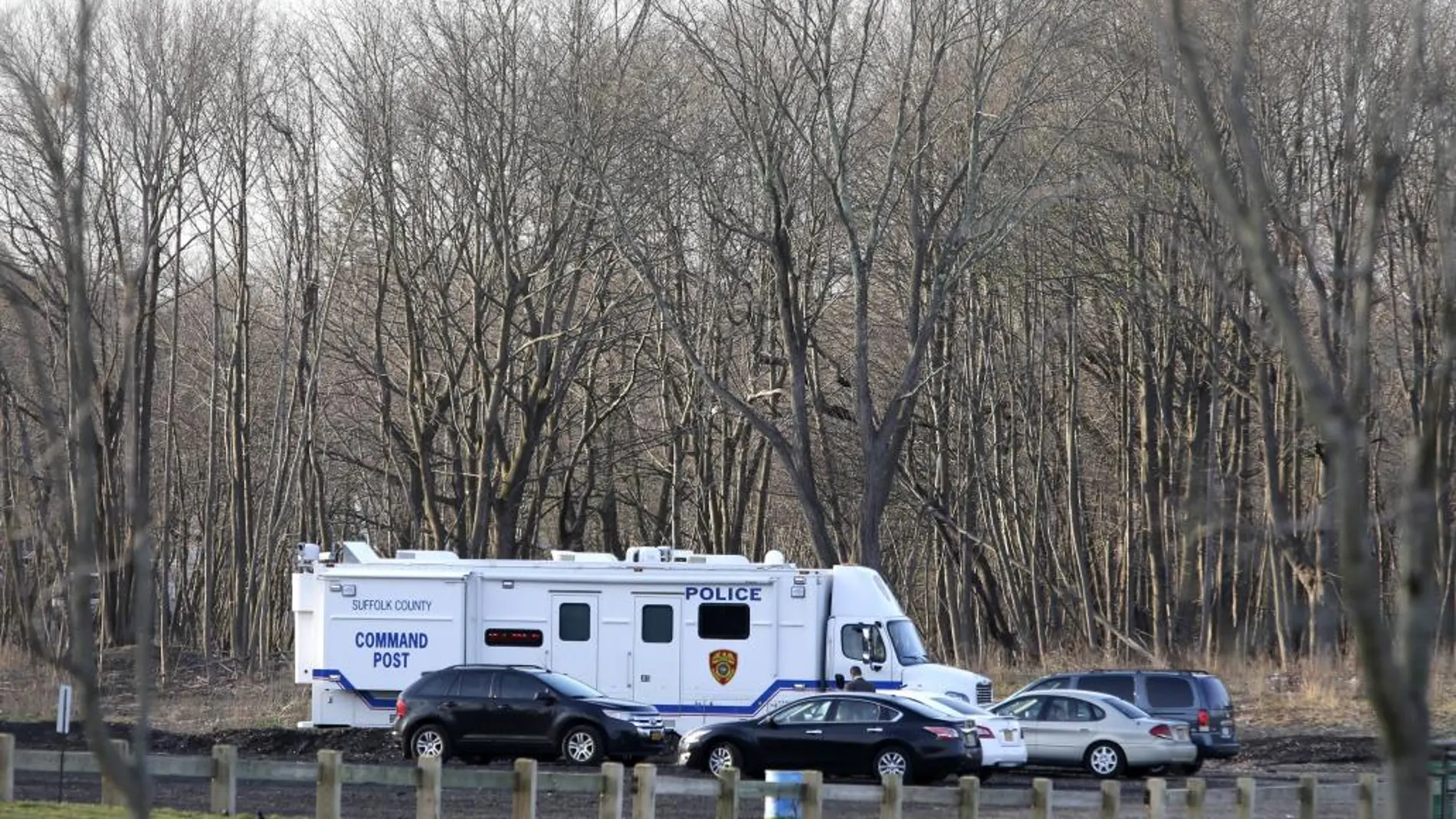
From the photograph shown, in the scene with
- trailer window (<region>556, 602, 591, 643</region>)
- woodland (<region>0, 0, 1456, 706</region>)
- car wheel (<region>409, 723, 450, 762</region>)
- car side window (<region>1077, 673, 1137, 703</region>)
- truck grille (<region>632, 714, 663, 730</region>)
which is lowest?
car wheel (<region>409, 723, 450, 762</region>)

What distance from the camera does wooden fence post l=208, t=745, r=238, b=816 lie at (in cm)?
1590

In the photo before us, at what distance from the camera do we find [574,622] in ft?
86.8

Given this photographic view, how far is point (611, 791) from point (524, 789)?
0.80 metres

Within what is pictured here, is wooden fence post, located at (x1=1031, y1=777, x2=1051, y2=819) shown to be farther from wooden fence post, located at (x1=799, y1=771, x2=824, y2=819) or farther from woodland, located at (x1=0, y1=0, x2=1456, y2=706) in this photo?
woodland, located at (x1=0, y1=0, x2=1456, y2=706)

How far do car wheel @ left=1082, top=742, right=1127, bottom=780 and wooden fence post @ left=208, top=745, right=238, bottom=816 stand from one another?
1271 centimetres

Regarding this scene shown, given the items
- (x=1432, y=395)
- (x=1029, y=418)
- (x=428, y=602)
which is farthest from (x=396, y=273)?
(x=1432, y=395)

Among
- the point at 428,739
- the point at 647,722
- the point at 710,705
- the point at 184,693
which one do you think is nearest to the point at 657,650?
the point at 710,705

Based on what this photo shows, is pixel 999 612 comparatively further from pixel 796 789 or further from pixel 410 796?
pixel 796 789

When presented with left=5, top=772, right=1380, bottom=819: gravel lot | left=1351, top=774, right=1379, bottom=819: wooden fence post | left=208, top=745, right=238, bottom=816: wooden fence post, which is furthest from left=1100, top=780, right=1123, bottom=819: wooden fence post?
left=208, top=745, right=238, bottom=816: wooden fence post

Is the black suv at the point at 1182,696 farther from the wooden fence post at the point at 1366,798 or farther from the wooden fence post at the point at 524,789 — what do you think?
A: the wooden fence post at the point at 524,789

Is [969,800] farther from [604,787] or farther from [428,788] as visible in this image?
[428,788]

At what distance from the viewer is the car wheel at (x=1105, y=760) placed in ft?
81.2

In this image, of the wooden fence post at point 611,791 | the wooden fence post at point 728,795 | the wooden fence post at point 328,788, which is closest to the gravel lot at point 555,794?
the wooden fence post at point 328,788

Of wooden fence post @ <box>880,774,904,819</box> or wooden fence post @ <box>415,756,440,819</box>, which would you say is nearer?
wooden fence post @ <box>415,756,440,819</box>
